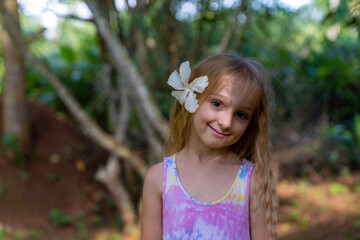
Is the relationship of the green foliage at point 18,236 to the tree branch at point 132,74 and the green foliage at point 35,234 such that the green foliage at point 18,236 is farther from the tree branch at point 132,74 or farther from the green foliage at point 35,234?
the tree branch at point 132,74

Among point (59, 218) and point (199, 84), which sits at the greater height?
point (59, 218)

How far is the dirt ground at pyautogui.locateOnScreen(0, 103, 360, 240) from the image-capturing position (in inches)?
163

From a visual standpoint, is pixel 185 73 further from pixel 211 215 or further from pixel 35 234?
pixel 35 234

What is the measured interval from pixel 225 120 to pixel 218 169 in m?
0.22

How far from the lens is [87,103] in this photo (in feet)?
19.0

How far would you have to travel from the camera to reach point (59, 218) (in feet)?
14.0

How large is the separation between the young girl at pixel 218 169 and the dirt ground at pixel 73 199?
2.70m

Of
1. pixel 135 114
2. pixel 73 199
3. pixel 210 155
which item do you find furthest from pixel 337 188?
pixel 210 155

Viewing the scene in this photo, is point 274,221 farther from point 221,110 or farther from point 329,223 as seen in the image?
point 329,223

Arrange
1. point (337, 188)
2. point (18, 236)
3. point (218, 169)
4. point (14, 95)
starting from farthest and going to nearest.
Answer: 1. point (337, 188)
2. point (14, 95)
3. point (18, 236)
4. point (218, 169)

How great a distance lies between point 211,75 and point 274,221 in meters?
0.58

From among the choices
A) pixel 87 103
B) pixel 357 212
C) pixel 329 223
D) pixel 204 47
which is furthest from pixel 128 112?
pixel 357 212

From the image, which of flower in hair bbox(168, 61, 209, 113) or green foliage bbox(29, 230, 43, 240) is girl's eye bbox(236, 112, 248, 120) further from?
green foliage bbox(29, 230, 43, 240)

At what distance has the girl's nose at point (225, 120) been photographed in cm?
139
